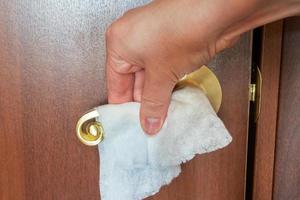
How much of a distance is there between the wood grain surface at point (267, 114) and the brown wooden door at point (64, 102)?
20mm

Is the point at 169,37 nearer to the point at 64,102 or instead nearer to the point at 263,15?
the point at 263,15

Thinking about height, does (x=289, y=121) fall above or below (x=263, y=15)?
below

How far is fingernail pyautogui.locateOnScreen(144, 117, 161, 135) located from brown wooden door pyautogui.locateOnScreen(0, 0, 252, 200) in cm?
9

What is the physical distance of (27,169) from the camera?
0.61m

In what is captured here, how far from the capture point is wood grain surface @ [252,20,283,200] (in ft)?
1.85

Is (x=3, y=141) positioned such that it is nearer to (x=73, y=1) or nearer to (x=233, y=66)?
(x=73, y=1)

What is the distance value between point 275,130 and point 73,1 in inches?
11.7

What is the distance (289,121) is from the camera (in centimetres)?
58

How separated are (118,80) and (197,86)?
104 millimetres

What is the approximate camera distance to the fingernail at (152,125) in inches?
20.0

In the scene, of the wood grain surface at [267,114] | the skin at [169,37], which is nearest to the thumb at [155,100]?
the skin at [169,37]

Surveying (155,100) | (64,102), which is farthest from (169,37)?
(64,102)

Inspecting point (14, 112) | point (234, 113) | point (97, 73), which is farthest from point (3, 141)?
point (234, 113)

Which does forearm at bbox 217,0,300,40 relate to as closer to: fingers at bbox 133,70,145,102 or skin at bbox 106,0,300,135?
skin at bbox 106,0,300,135
